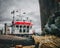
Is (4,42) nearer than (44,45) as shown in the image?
No

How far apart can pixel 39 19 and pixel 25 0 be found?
1.24 feet

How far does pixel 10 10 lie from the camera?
3.30 m

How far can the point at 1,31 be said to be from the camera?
328 cm

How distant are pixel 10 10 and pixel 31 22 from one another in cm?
38

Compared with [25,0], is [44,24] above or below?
below

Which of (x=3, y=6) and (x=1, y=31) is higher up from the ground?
(x=3, y=6)

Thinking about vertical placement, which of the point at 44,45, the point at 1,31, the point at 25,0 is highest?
the point at 25,0

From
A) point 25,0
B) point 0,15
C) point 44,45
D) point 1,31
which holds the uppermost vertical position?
point 25,0

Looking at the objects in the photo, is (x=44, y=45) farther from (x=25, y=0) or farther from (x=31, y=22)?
(x=25, y=0)

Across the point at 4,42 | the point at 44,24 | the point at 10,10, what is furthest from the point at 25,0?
the point at 4,42

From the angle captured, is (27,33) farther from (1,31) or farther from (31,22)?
(1,31)

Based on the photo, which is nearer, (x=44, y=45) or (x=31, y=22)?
(x=44, y=45)

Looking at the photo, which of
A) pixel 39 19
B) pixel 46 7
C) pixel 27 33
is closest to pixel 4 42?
pixel 27 33

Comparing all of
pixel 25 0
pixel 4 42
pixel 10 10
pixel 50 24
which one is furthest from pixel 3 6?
pixel 50 24
